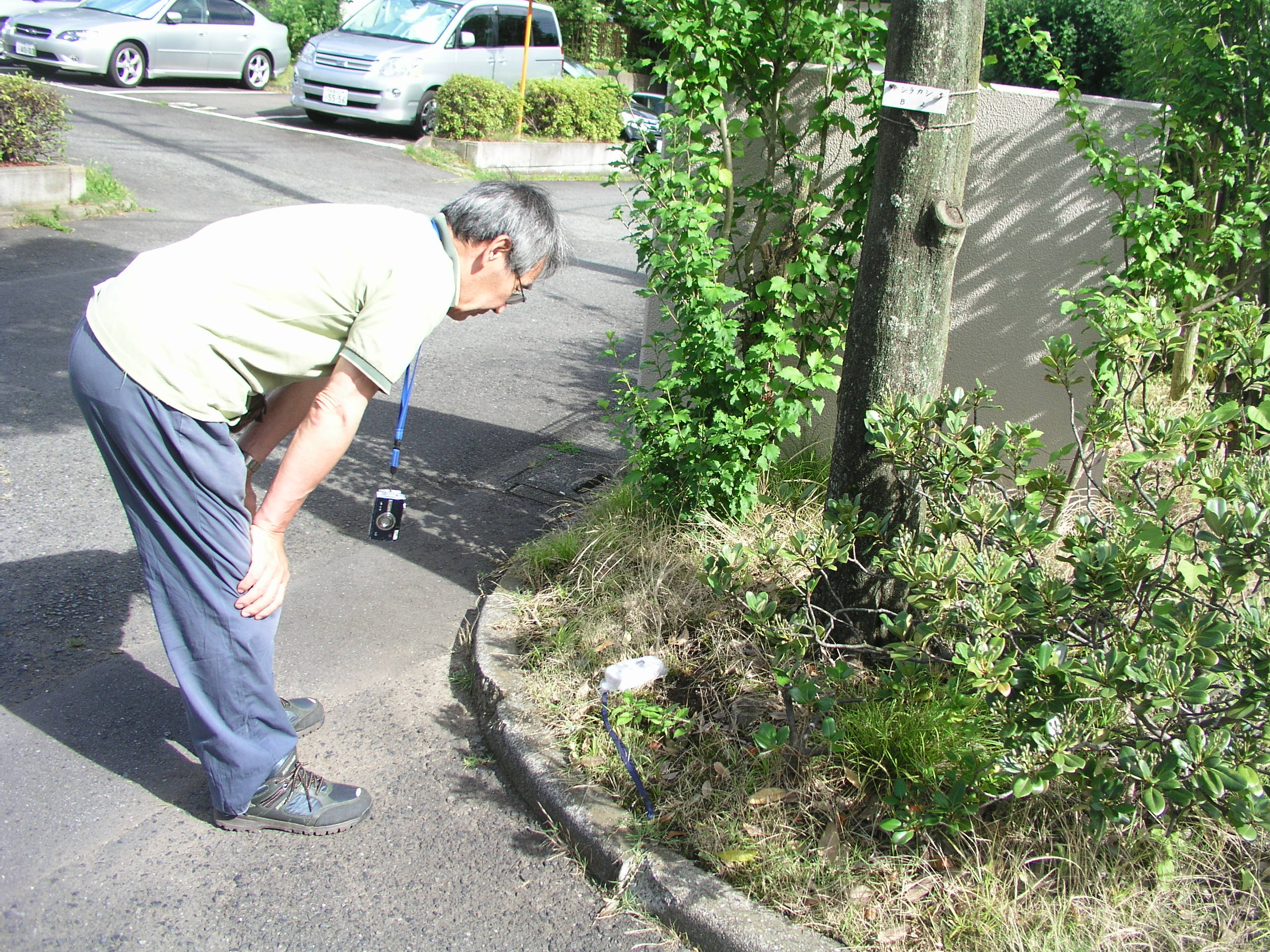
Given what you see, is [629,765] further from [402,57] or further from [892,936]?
[402,57]

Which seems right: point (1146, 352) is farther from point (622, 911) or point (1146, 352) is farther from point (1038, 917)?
point (622, 911)

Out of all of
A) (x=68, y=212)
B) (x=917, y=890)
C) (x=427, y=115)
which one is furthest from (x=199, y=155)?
(x=917, y=890)

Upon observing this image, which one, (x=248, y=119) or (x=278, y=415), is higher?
(x=248, y=119)

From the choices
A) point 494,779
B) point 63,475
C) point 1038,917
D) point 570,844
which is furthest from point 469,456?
point 1038,917

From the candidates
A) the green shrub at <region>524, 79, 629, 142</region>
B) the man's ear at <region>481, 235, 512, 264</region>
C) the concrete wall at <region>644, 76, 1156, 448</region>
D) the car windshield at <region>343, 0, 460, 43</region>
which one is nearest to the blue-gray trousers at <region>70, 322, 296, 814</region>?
the man's ear at <region>481, 235, 512, 264</region>

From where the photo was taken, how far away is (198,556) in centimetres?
247

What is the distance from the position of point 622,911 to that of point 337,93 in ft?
45.7

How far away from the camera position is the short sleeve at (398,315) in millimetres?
2344

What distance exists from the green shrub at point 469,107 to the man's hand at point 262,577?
12.9 meters

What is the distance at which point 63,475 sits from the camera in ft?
14.6

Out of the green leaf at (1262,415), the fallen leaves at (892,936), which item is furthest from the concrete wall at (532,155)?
the fallen leaves at (892,936)

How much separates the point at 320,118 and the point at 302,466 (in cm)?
1422

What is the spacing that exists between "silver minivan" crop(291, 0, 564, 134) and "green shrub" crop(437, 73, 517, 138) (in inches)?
13.1

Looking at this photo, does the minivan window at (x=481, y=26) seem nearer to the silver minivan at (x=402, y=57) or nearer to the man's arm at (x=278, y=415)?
the silver minivan at (x=402, y=57)
